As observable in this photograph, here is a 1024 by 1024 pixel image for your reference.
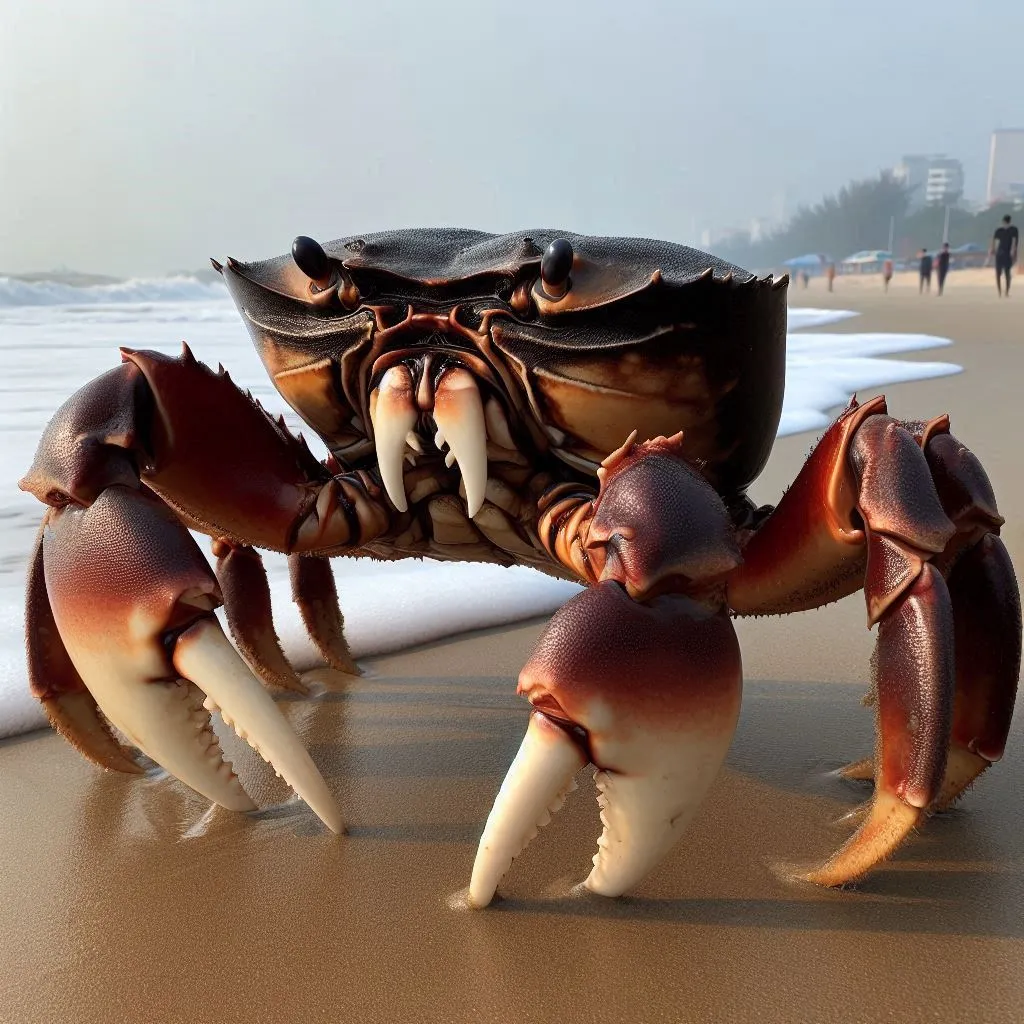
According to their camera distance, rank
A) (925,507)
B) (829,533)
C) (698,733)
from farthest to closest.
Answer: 1. (829,533)
2. (925,507)
3. (698,733)

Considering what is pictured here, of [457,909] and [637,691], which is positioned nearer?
[637,691]

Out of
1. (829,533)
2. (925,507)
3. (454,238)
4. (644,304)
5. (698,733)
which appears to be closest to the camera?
(698,733)

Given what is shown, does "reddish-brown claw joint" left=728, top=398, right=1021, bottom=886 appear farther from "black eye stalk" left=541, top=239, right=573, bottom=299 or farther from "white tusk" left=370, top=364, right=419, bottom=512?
"white tusk" left=370, top=364, right=419, bottom=512

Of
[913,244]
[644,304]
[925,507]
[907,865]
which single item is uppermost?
[644,304]

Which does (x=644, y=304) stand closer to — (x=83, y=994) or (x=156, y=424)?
(x=156, y=424)

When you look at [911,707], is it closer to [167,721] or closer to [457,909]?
[457,909]

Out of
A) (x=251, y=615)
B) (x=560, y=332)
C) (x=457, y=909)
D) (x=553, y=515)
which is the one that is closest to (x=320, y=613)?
(x=251, y=615)

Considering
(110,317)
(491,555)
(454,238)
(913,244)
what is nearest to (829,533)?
(491,555)

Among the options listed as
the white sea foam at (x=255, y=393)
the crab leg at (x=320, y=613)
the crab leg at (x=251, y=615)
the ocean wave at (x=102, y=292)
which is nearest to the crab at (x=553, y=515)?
the crab leg at (x=251, y=615)
